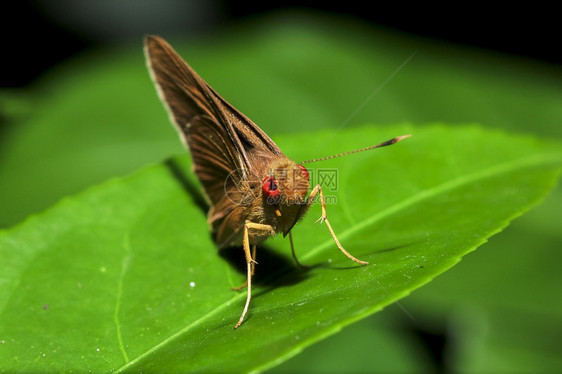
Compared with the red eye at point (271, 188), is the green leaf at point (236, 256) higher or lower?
lower

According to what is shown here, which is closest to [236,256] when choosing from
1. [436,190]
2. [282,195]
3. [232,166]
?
[232,166]

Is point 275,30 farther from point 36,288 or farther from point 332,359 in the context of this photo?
point 36,288

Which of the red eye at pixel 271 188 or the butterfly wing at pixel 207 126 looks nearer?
the red eye at pixel 271 188

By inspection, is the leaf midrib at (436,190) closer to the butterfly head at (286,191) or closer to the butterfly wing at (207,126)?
the butterfly head at (286,191)

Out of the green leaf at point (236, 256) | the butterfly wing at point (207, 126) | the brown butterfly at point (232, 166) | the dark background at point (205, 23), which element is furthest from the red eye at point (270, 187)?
the dark background at point (205, 23)

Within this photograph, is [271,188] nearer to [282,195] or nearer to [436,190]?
[282,195]

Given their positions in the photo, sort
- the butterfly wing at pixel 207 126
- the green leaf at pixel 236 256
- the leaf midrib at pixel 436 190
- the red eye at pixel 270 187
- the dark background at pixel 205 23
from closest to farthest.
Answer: the green leaf at pixel 236 256
the red eye at pixel 270 187
the butterfly wing at pixel 207 126
the leaf midrib at pixel 436 190
the dark background at pixel 205 23

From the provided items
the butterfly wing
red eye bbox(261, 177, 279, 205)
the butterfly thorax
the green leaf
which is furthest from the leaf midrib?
the butterfly wing
